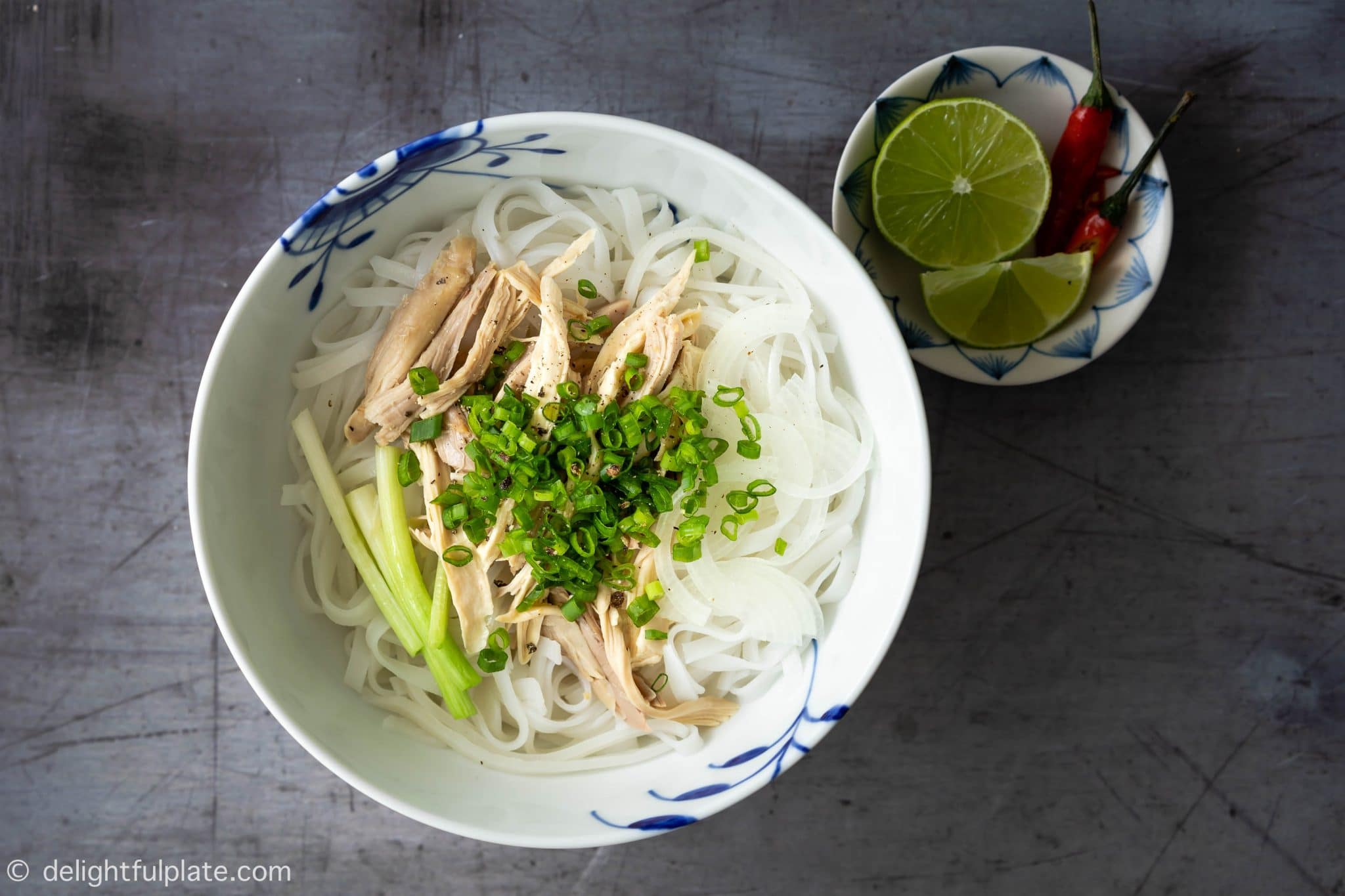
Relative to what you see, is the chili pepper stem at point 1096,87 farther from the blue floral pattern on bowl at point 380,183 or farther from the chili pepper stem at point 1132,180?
the blue floral pattern on bowl at point 380,183

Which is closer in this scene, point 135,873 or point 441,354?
point 441,354

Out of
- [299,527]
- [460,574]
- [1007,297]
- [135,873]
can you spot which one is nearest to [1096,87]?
[1007,297]

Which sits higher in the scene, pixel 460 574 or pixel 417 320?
pixel 417 320

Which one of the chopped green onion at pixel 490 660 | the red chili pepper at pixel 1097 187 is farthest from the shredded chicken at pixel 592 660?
the red chili pepper at pixel 1097 187

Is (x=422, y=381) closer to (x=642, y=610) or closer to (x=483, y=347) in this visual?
(x=483, y=347)

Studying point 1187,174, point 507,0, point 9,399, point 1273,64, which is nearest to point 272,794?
point 9,399

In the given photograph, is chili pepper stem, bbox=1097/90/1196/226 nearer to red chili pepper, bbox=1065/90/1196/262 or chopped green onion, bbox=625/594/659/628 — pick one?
red chili pepper, bbox=1065/90/1196/262

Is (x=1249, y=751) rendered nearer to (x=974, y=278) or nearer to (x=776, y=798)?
(x=776, y=798)
